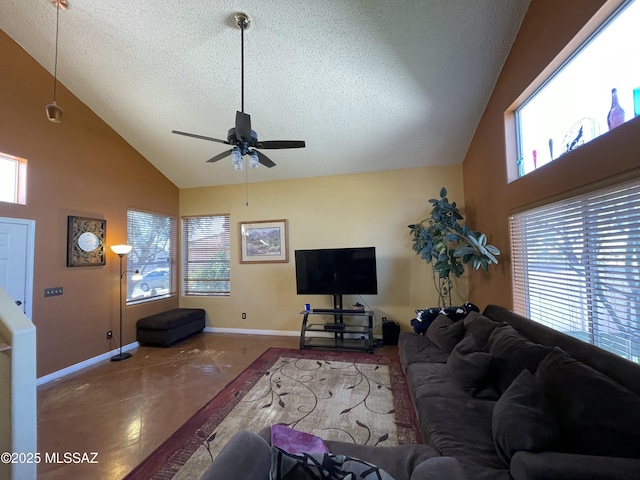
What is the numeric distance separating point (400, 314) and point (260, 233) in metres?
2.91

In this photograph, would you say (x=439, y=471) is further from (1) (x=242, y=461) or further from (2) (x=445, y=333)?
(2) (x=445, y=333)

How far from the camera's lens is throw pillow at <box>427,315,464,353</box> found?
2.65 meters

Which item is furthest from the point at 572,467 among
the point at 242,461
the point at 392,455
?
the point at 242,461

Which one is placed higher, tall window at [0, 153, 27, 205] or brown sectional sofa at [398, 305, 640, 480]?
tall window at [0, 153, 27, 205]

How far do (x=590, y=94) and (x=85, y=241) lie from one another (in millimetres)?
5591

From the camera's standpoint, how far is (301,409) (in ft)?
8.02

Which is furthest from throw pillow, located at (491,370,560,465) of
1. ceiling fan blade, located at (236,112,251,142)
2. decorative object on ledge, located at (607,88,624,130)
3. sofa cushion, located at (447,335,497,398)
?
ceiling fan blade, located at (236,112,251,142)

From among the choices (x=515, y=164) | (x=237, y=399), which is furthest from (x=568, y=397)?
(x=237, y=399)

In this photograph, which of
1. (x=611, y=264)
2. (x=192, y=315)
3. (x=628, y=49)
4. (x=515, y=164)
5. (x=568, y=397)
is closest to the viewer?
(x=568, y=397)

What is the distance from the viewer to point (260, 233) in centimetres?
499

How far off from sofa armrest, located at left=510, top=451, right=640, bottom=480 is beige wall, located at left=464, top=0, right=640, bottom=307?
1.50 m

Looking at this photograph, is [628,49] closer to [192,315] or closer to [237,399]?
[237,399]

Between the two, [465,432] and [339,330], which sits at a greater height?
[465,432]

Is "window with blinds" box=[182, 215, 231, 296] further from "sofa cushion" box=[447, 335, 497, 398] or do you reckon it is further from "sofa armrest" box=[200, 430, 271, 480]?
"sofa armrest" box=[200, 430, 271, 480]
